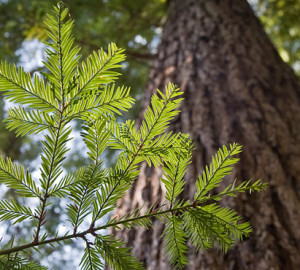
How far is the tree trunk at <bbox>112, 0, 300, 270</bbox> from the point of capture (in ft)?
3.47

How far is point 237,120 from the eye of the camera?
4.98 feet

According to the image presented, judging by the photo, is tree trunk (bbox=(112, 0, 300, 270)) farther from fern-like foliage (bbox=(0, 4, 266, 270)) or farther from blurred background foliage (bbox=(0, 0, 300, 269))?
blurred background foliage (bbox=(0, 0, 300, 269))

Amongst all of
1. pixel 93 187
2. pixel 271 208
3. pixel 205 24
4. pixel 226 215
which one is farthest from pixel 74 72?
pixel 205 24

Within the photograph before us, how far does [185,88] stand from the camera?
175 cm

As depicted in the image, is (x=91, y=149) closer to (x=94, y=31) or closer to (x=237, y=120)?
(x=237, y=120)

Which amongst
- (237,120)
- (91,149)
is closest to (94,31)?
(237,120)

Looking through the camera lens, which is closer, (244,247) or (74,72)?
(74,72)

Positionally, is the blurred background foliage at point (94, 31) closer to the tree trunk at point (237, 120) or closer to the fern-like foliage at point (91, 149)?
the tree trunk at point (237, 120)

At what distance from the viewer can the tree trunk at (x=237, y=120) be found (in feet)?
3.47

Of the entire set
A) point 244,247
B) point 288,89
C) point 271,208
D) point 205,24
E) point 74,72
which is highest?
point 205,24

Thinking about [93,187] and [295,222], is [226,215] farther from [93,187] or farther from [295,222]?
[295,222]

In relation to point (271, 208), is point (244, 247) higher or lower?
lower

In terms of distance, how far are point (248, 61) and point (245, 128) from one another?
0.65 meters

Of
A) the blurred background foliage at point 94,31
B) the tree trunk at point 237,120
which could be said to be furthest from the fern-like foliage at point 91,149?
the blurred background foliage at point 94,31
